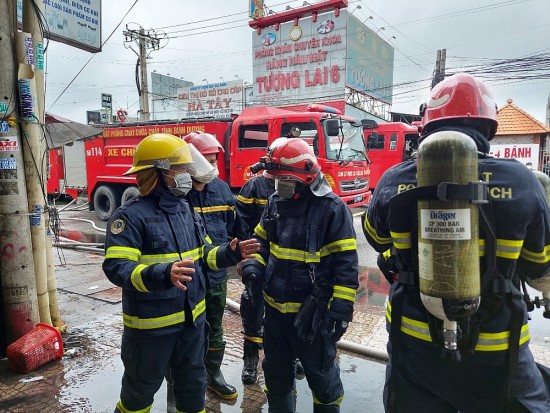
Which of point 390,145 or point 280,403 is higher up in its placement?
point 390,145

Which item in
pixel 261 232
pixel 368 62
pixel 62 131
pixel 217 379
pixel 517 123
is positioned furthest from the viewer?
pixel 368 62

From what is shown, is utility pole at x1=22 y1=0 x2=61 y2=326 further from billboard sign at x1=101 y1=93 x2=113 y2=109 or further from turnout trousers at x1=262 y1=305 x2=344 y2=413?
billboard sign at x1=101 y1=93 x2=113 y2=109

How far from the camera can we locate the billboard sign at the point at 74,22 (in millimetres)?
4156

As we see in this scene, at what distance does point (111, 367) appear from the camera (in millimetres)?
3418

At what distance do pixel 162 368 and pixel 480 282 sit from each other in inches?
62.7

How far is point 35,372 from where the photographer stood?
326 centimetres

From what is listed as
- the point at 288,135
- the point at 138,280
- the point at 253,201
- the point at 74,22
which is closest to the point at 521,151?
the point at 288,135

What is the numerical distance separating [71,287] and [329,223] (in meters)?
4.54

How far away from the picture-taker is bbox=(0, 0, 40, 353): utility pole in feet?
10.8

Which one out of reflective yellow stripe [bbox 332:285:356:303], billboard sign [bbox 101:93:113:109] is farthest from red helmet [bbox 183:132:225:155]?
billboard sign [bbox 101:93:113:109]

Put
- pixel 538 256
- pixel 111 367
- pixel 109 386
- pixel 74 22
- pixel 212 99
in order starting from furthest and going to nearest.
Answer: pixel 212 99, pixel 74 22, pixel 111 367, pixel 109 386, pixel 538 256

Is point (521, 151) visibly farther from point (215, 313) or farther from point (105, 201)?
point (215, 313)

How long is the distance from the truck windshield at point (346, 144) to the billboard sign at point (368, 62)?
39.7ft

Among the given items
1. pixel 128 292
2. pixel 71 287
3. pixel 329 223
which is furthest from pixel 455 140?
pixel 71 287
